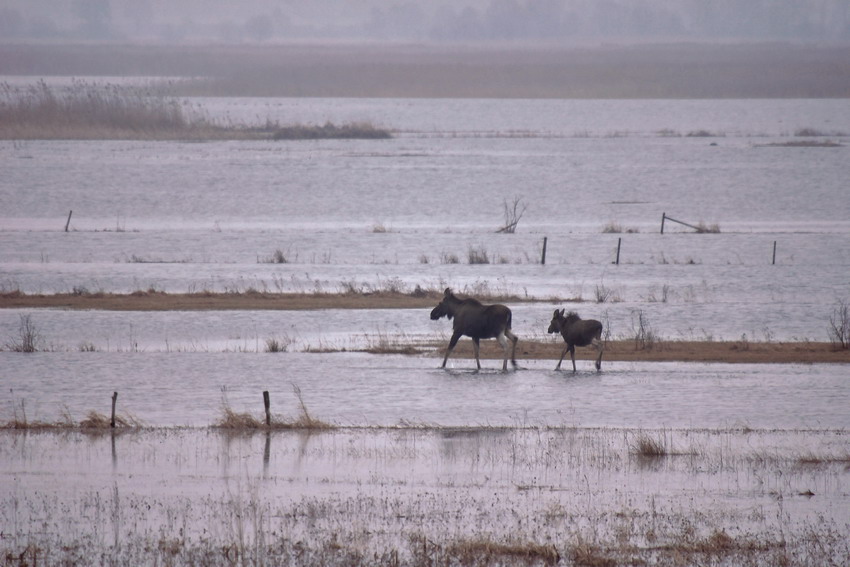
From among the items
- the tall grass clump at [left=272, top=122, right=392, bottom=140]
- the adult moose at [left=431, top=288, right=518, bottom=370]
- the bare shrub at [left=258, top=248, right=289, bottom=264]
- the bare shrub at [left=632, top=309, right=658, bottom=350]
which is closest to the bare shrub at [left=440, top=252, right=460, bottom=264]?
the bare shrub at [left=258, top=248, right=289, bottom=264]

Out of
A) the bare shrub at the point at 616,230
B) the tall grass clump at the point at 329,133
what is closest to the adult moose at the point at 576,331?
the bare shrub at the point at 616,230

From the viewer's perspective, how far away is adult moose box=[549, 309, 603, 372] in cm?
2420

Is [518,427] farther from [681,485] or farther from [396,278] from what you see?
[396,278]

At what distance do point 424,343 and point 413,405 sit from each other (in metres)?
6.18

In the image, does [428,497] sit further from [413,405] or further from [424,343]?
[424,343]

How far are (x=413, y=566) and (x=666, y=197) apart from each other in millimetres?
68517

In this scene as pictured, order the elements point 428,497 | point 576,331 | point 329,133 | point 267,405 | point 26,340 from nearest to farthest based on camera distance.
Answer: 1. point 428,497
2. point 267,405
3. point 576,331
4. point 26,340
5. point 329,133

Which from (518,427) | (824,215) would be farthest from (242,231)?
(518,427)

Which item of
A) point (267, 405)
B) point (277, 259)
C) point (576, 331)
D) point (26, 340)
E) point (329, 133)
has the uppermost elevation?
point (329, 133)

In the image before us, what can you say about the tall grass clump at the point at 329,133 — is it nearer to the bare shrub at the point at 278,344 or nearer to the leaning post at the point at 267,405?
the bare shrub at the point at 278,344

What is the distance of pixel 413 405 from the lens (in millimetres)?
21984

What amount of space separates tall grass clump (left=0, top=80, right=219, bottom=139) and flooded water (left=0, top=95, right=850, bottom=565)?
1635 inches

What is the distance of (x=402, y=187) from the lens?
80.9 meters

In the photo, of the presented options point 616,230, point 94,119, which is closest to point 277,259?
point 616,230
